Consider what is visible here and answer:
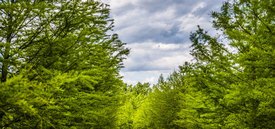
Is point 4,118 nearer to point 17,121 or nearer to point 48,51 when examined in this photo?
point 17,121

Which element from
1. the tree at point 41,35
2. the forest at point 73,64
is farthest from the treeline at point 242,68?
the tree at point 41,35

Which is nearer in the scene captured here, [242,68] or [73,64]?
[73,64]

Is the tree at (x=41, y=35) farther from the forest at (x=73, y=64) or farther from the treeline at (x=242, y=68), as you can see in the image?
the treeline at (x=242, y=68)

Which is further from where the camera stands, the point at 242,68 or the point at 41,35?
the point at 242,68

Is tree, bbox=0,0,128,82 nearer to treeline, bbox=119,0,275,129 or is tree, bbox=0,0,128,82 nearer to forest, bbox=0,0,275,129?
forest, bbox=0,0,275,129

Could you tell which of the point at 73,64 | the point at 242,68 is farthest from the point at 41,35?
the point at 242,68

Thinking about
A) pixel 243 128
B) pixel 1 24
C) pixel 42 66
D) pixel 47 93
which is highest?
pixel 1 24

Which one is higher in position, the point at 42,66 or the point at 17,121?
the point at 42,66

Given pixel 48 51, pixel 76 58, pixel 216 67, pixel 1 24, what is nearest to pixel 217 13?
pixel 216 67

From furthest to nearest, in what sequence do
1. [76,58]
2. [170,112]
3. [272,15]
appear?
[170,112] < [76,58] < [272,15]

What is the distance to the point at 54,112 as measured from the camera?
29.9 ft

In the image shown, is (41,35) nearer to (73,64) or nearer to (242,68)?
(73,64)

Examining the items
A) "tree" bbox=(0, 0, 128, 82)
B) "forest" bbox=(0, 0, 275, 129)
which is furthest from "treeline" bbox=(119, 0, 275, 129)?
"tree" bbox=(0, 0, 128, 82)

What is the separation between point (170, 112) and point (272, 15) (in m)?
21.3
